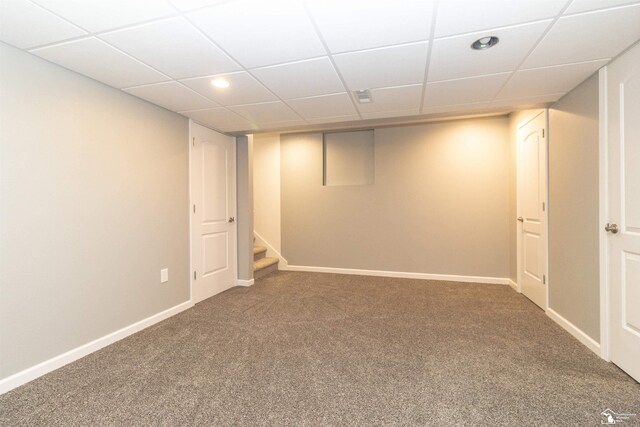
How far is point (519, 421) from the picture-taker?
1.48 m

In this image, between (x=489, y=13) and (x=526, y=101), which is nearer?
(x=489, y=13)

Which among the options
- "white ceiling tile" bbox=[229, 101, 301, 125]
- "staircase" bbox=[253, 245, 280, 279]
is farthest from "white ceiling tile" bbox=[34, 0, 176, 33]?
"staircase" bbox=[253, 245, 280, 279]

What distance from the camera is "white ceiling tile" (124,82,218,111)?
2.40m

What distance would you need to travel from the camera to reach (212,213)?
3.70 metres

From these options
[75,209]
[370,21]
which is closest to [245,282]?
Result: [75,209]

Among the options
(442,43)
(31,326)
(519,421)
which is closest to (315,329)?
(519,421)

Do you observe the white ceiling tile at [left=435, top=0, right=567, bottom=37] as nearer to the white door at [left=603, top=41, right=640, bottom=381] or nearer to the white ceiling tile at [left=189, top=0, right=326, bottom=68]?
the white ceiling tile at [left=189, top=0, right=326, bottom=68]

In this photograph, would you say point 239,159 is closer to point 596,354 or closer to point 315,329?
point 315,329

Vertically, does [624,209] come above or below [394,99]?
below

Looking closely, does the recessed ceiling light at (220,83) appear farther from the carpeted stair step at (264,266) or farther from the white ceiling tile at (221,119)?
the carpeted stair step at (264,266)

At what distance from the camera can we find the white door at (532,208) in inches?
119

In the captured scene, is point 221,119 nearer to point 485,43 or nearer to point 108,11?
point 108,11

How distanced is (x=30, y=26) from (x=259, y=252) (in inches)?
148

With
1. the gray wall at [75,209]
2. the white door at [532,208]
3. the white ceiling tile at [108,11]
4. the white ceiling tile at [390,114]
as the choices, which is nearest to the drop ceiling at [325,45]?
the white ceiling tile at [108,11]
